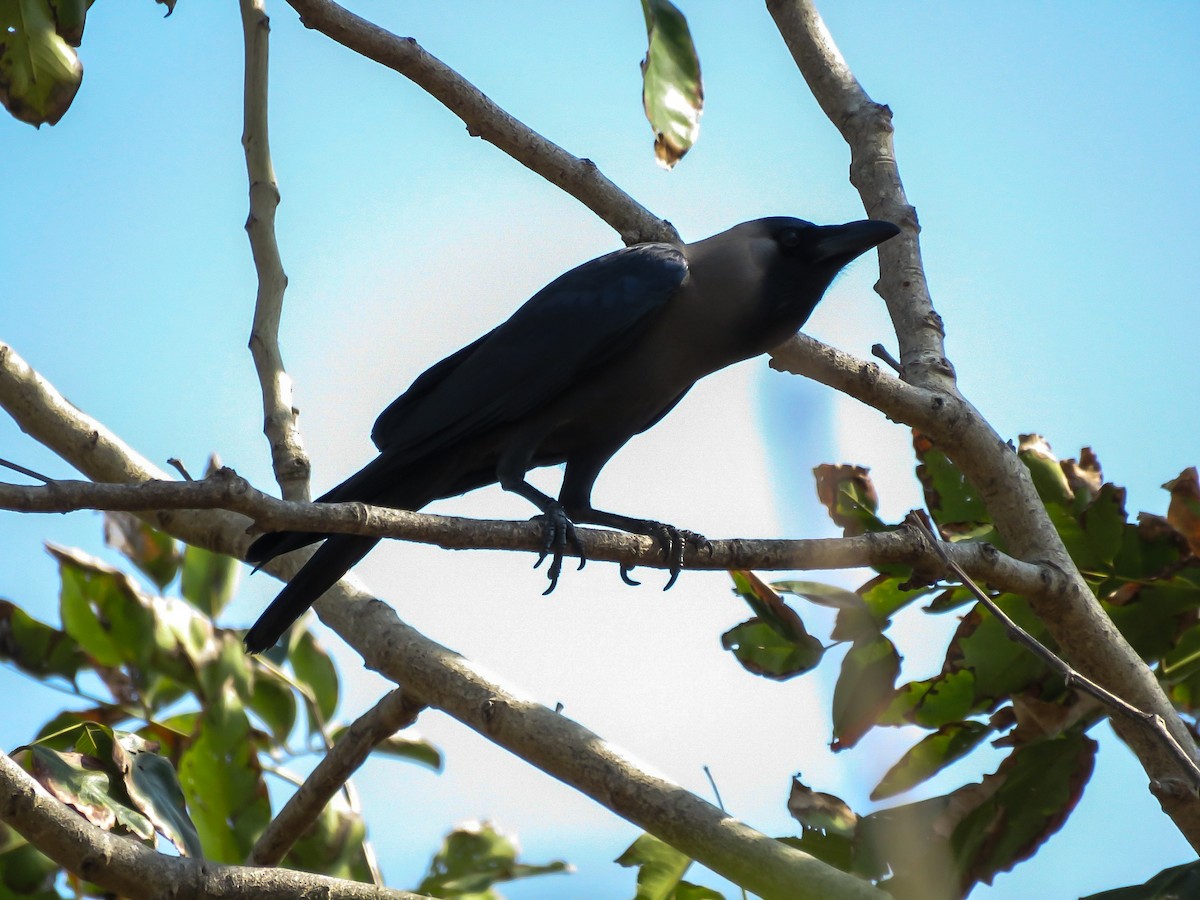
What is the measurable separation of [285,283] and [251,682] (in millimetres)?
1399

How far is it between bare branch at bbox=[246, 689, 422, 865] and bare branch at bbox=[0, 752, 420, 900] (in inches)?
37.1

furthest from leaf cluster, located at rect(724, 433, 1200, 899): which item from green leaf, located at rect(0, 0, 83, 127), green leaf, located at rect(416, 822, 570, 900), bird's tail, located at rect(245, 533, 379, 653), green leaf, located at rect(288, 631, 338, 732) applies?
green leaf, located at rect(0, 0, 83, 127)

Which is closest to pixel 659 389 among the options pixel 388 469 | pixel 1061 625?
pixel 388 469

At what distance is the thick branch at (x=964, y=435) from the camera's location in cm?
299

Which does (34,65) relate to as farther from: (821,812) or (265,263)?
(821,812)

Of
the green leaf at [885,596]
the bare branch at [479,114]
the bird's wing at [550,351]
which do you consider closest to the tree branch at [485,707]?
the bird's wing at [550,351]

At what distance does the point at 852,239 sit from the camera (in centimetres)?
388

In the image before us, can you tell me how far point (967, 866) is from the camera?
123 inches

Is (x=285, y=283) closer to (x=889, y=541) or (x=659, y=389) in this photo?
(x=659, y=389)

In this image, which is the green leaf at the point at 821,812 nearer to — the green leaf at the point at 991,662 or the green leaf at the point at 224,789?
the green leaf at the point at 991,662

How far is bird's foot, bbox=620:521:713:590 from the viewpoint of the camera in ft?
11.6

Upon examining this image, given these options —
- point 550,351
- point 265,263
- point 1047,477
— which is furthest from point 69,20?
point 1047,477

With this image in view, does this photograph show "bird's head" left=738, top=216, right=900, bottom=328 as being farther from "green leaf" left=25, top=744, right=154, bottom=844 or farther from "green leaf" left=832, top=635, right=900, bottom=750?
"green leaf" left=25, top=744, right=154, bottom=844

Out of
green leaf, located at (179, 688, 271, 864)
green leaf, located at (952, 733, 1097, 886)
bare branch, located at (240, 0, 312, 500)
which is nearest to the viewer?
green leaf, located at (952, 733, 1097, 886)
